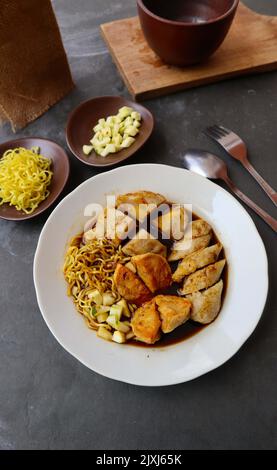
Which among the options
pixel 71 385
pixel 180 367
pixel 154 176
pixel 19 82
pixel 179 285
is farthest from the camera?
pixel 19 82

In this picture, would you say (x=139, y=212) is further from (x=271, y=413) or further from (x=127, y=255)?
(x=271, y=413)

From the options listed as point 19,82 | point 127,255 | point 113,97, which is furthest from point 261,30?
point 127,255

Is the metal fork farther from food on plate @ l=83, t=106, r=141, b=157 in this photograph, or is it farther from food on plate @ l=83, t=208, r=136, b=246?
food on plate @ l=83, t=208, r=136, b=246

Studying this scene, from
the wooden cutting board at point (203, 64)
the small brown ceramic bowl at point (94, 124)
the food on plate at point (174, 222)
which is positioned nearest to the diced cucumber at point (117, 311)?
the food on plate at point (174, 222)

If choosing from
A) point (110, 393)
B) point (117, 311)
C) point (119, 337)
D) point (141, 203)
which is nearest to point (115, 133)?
point (141, 203)

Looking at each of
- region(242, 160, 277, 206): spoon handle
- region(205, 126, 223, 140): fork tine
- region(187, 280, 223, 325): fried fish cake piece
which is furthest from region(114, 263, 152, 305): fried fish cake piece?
region(205, 126, 223, 140): fork tine

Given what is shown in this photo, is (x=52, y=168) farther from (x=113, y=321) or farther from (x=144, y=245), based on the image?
(x=113, y=321)

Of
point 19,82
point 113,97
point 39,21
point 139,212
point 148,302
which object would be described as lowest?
point 148,302
